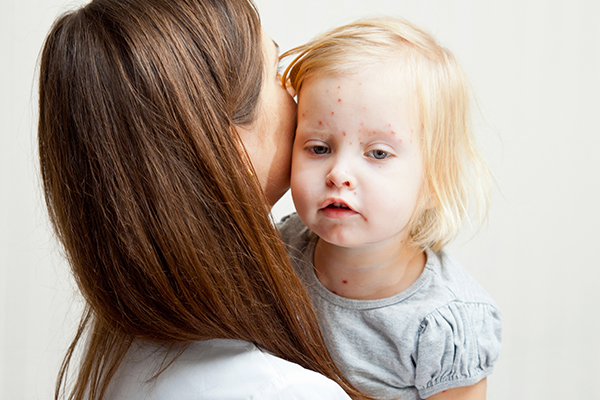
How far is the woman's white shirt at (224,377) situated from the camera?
2.82 feet

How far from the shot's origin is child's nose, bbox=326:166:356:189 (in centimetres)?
103

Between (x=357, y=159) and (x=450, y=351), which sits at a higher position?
(x=357, y=159)

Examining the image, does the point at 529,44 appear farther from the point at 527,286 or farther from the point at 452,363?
the point at 452,363

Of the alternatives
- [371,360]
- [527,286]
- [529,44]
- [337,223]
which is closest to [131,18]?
[337,223]

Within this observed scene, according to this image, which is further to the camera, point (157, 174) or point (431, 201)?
point (431, 201)

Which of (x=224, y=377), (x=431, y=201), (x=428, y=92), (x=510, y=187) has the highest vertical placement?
(x=428, y=92)

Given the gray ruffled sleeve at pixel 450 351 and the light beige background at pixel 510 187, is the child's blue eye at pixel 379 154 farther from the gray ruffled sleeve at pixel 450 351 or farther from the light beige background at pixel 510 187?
the light beige background at pixel 510 187

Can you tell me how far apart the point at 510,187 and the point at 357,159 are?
1.24 meters

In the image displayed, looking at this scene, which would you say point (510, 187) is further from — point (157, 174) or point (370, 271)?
point (157, 174)

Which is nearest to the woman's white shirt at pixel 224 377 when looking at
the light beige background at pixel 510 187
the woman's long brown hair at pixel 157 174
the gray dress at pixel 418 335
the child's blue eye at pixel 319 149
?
the woman's long brown hair at pixel 157 174

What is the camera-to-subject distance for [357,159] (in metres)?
1.06

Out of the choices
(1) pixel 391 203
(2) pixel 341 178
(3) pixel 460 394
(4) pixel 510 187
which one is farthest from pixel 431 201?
(4) pixel 510 187

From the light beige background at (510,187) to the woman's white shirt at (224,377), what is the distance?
1007mm

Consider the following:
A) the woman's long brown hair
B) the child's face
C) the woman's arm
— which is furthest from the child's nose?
the woman's arm
